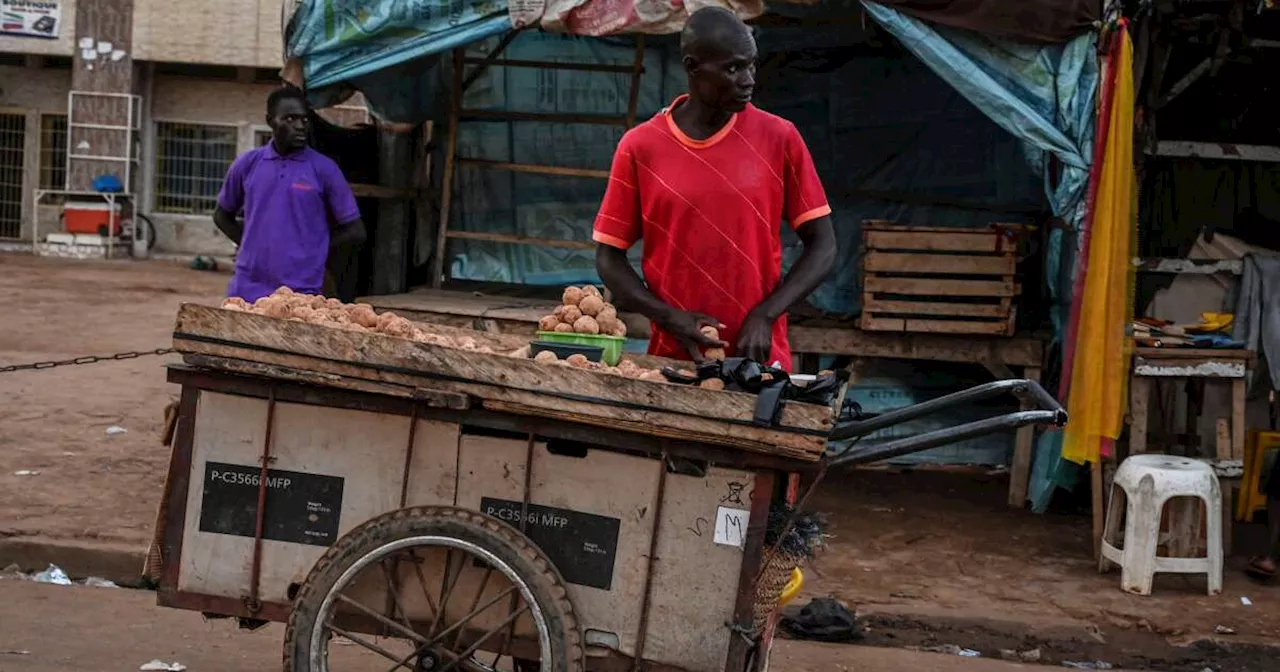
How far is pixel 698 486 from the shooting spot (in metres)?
3.47

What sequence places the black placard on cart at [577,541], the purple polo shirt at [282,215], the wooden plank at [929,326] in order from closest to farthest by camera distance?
1. the black placard on cart at [577,541]
2. the purple polo shirt at [282,215]
3. the wooden plank at [929,326]

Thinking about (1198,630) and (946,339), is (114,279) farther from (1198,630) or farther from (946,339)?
(1198,630)

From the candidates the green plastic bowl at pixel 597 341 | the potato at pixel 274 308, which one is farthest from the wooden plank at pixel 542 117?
the potato at pixel 274 308

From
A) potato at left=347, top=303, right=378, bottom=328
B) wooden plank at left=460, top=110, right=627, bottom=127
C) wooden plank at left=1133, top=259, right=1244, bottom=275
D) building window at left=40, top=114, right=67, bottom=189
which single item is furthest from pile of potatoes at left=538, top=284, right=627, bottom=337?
building window at left=40, top=114, right=67, bottom=189

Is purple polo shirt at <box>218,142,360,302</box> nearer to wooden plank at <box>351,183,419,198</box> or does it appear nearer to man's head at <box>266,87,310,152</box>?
man's head at <box>266,87,310,152</box>

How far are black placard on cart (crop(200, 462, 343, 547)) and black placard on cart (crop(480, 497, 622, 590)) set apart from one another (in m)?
0.43

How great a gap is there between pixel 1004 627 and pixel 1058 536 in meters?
1.57

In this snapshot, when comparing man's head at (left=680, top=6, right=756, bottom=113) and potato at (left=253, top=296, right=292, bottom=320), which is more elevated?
man's head at (left=680, top=6, right=756, bottom=113)

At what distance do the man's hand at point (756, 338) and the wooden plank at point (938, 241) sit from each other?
3.98 m

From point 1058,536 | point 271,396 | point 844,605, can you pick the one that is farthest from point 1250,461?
point 271,396

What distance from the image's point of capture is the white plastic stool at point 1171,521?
6.52m

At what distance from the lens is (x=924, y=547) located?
7.16 m

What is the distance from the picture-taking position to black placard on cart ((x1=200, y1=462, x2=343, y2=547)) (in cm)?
369

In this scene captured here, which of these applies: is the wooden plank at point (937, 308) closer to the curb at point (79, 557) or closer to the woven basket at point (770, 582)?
the curb at point (79, 557)
